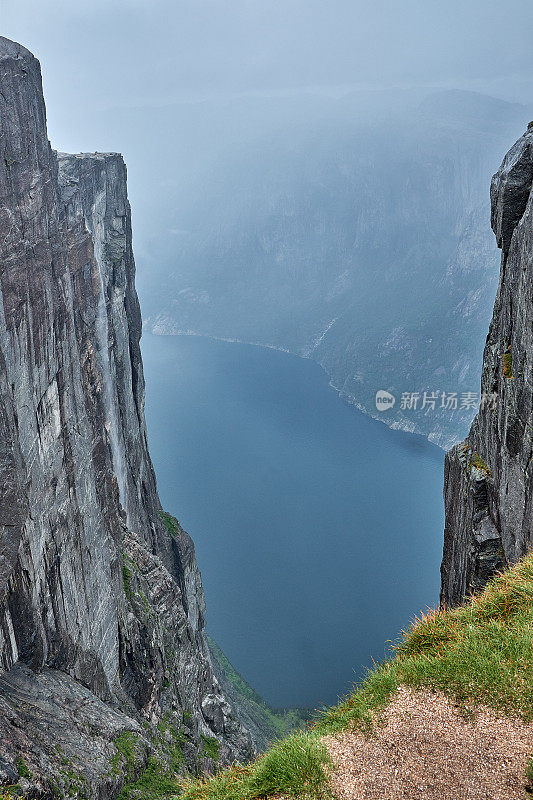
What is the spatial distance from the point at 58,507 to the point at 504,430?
53.8 feet

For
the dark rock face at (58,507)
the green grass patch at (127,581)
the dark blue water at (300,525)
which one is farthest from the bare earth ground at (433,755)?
the dark blue water at (300,525)

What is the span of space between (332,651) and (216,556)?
3064 cm

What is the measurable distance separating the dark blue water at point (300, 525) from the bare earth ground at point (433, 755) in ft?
245

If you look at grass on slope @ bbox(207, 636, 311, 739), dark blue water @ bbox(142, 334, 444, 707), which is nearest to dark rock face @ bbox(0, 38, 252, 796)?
grass on slope @ bbox(207, 636, 311, 739)

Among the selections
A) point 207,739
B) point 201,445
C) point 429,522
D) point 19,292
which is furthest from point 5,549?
point 201,445

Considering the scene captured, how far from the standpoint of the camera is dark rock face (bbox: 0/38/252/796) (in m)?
18.1

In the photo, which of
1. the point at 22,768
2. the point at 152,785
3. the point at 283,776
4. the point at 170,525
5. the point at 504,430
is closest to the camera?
the point at 283,776

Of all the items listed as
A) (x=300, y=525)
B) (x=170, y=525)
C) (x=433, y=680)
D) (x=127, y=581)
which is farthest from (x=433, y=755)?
(x=300, y=525)

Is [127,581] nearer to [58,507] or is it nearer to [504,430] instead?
[58,507]

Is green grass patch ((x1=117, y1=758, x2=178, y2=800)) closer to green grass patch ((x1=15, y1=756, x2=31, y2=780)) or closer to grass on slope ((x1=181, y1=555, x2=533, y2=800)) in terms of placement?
green grass patch ((x1=15, y1=756, x2=31, y2=780))

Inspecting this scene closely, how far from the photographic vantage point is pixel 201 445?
151000 mm

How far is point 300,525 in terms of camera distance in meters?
118

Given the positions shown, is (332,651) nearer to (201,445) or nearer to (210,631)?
(210,631)

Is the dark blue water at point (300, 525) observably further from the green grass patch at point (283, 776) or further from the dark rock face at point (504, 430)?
the green grass patch at point (283, 776)
